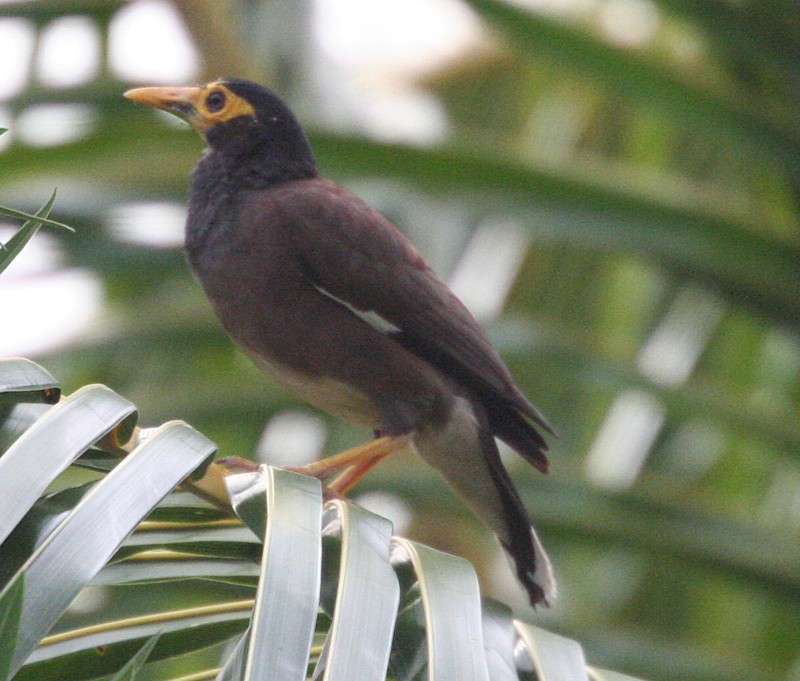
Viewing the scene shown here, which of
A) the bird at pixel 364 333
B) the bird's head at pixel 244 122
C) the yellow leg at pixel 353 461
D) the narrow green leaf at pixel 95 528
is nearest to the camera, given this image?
the narrow green leaf at pixel 95 528

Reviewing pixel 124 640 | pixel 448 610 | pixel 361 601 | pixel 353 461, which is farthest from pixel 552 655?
pixel 353 461

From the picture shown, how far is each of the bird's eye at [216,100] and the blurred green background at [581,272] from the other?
153mm

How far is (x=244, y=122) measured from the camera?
3.68 metres

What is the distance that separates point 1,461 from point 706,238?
245 centimetres

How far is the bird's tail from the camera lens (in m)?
3.29

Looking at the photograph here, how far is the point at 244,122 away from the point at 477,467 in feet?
3.68

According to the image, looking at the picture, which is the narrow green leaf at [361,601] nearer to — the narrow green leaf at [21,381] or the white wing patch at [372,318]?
the narrow green leaf at [21,381]

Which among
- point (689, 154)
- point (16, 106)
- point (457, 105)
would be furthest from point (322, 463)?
point (457, 105)

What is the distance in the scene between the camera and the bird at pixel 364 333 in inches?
125

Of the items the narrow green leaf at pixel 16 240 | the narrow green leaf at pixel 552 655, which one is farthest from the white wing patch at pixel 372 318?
the narrow green leaf at pixel 16 240

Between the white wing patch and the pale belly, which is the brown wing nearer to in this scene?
the white wing patch

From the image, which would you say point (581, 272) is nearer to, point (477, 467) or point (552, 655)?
point (477, 467)

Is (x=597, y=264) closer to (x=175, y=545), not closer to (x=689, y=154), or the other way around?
(x=689, y=154)

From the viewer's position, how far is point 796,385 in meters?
4.09
